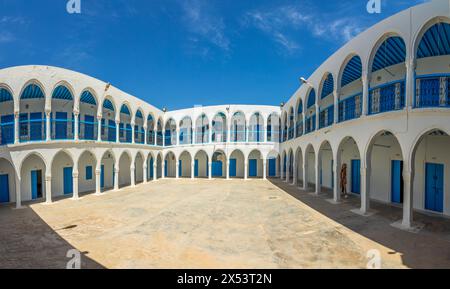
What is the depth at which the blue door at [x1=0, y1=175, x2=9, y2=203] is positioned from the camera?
13.7 m

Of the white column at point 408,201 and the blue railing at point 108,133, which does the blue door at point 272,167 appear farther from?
the white column at point 408,201

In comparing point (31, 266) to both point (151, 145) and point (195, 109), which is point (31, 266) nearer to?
point (151, 145)

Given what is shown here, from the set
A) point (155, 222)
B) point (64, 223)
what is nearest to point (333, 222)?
point (155, 222)

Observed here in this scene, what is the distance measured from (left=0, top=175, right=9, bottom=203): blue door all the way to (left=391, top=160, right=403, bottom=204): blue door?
23017mm

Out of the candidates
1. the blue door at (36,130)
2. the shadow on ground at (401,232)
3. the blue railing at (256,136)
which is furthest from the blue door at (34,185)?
the blue railing at (256,136)

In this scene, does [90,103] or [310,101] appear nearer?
[90,103]

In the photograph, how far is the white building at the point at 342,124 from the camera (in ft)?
27.2

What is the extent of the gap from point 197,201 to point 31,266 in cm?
854

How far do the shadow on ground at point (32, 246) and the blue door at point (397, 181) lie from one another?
1406cm

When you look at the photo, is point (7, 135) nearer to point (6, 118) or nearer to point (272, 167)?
point (6, 118)

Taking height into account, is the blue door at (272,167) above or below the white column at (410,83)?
below

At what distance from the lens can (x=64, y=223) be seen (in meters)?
9.52

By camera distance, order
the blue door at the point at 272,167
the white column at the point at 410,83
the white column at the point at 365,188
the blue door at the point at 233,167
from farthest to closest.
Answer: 1. the blue door at the point at 233,167
2. the blue door at the point at 272,167
3. the white column at the point at 365,188
4. the white column at the point at 410,83

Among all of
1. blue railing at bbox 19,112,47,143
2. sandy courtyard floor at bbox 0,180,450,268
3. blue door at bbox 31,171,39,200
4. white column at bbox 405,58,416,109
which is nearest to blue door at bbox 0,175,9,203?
blue door at bbox 31,171,39,200
